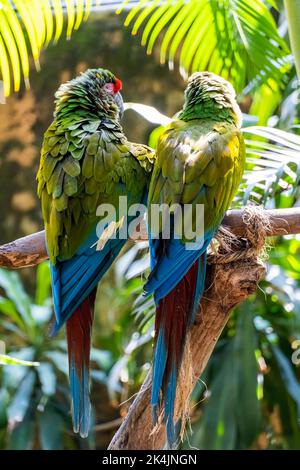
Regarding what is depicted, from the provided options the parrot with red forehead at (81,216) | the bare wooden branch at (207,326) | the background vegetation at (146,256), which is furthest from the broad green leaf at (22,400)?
the parrot with red forehead at (81,216)

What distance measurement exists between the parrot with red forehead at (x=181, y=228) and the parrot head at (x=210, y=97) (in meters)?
0.04

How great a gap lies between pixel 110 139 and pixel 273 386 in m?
1.26

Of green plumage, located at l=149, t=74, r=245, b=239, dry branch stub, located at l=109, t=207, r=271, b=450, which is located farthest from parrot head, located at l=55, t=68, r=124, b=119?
dry branch stub, located at l=109, t=207, r=271, b=450

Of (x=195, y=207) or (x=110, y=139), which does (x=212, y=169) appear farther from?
(x=110, y=139)

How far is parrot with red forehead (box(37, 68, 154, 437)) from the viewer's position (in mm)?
1195

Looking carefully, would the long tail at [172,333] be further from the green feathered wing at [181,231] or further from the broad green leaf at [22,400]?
the broad green leaf at [22,400]

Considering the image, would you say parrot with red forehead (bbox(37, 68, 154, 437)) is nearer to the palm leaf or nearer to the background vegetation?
the background vegetation

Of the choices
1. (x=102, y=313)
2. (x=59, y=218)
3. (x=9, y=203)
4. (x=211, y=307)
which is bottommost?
(x=102, y=313)

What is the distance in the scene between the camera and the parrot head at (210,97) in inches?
51.3

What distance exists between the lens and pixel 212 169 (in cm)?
121

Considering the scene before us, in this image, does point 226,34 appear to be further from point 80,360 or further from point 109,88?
point 80,360

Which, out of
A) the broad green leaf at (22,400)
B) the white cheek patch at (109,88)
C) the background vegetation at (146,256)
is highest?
the white cheek patch at (109,88)

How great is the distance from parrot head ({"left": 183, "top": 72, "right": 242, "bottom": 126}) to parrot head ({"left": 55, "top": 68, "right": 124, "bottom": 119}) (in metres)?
0.14

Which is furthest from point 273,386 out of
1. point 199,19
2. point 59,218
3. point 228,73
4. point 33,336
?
point 59,218
